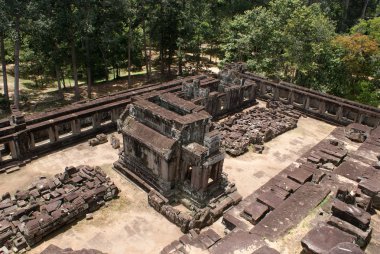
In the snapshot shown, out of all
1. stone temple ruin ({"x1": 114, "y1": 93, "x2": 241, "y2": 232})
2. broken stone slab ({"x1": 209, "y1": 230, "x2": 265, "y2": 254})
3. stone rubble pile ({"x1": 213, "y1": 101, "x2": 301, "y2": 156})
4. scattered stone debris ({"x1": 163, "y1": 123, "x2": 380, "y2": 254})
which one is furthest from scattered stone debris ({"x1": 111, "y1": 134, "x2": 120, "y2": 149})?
broken stone slab ({"x1": 209, "y1": 230, "x2": 265, "y2": 254})

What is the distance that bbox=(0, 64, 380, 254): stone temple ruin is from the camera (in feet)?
34.7

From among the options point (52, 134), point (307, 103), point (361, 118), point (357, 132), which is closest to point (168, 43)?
point (307, 103)

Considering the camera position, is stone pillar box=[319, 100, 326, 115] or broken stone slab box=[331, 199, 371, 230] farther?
stone pillar box=[319, 100, 326, 115]

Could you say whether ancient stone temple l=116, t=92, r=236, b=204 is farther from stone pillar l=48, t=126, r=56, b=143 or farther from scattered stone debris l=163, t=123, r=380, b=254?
stone pillar l=48, t=126, r=56, b=143

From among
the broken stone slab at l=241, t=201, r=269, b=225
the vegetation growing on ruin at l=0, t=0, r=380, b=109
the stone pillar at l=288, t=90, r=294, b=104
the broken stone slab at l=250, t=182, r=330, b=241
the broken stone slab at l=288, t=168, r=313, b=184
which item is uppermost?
the vegetation growing on ruin at l=0, t=0, r=380, b=109

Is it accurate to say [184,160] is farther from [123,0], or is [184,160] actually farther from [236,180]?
[123,0]

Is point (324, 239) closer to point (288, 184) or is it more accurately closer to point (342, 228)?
point (342, 228)

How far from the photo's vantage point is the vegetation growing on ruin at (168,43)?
82.1 ft

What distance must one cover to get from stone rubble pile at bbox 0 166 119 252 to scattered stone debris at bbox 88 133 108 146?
328cm

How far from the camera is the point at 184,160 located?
15.3m

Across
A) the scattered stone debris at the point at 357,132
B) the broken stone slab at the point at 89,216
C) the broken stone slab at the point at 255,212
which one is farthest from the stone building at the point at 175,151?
the scattered stone debris at the point at 357,132

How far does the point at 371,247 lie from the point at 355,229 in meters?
0.90


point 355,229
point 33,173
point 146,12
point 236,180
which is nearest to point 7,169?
point 33,173

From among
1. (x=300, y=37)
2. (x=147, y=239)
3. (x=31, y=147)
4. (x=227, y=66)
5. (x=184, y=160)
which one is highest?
(x=300, y=37)
